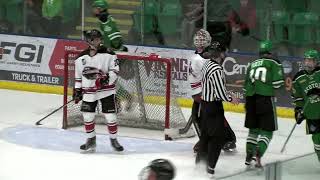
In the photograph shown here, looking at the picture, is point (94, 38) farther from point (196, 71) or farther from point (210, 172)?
point (210, 172)

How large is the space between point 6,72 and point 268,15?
3.99 metres

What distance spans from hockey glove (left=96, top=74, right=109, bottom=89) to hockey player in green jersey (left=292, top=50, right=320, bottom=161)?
1837 millimetres

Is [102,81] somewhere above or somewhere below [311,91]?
below

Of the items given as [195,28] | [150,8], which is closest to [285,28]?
[195,28]

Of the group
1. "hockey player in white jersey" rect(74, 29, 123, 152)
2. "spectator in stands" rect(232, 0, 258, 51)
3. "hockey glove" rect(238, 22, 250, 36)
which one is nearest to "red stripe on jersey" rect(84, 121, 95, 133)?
"hockey player in white jersey" rect(74, 29, 123, 152)

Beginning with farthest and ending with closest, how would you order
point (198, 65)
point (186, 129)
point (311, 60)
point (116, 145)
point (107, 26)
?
point (107, 26) → point (186, 129) → point (116, 145) → point (198, 65) → point (311, 60)

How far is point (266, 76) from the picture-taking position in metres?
6.77

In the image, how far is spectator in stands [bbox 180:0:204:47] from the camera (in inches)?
427

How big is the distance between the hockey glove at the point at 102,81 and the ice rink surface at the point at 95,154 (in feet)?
2.34

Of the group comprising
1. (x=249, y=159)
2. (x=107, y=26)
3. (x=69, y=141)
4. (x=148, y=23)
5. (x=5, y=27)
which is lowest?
(x=69, y=141)

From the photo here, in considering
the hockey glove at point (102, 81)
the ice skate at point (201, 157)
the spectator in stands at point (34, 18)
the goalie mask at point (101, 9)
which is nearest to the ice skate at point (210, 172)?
the ice skate at point (201, 157)

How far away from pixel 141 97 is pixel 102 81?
4.93ft

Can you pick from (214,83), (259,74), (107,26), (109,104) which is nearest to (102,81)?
(109,104)

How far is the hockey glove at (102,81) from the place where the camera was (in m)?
7.43
